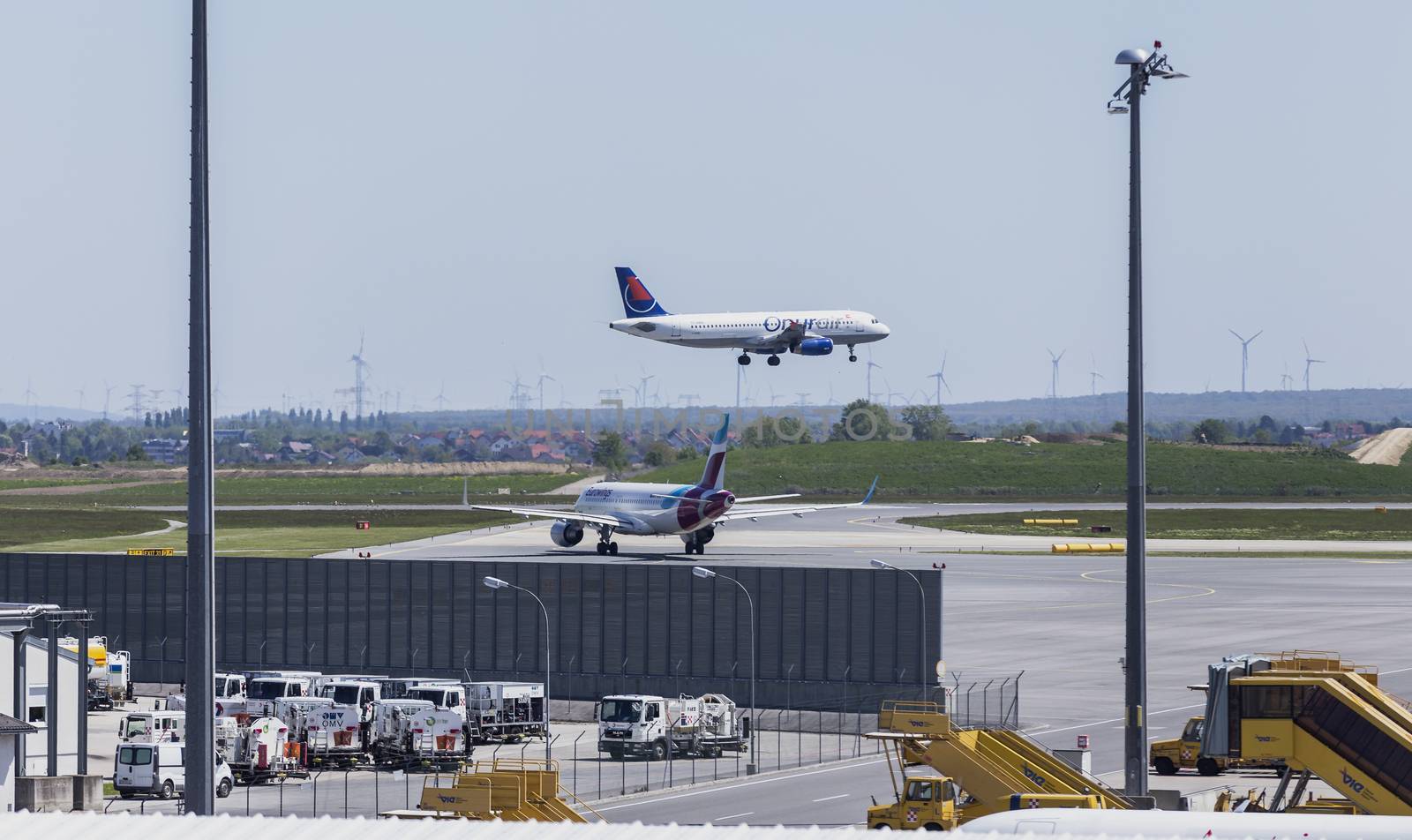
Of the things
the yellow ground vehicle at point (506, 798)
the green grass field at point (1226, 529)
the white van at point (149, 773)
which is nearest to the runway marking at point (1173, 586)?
the green grass field at point (1226, 529)

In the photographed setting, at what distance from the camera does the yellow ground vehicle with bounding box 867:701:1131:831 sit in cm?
4631

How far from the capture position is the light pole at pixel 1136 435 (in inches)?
1431

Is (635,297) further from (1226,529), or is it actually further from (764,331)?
(1226,529)

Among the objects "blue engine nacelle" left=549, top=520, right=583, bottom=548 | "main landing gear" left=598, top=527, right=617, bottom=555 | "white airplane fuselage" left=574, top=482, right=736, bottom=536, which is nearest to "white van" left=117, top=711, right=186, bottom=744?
"white airplane fuselage" left=574, top=482, right=736, bottom=536

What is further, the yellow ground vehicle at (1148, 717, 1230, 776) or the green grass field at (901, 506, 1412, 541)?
the green grass field at (901, 506, 1412, 541)

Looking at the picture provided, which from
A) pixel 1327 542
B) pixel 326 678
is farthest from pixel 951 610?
pixel 1327 542

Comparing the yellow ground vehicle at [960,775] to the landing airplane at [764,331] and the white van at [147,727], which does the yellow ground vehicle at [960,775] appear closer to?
the white van at [147,727]

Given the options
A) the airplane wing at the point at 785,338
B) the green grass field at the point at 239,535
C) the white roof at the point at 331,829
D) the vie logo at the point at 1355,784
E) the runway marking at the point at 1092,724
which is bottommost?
the runway marking at the point at 1092,724

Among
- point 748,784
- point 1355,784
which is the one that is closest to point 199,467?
point 1355,784

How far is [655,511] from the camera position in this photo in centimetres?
14025

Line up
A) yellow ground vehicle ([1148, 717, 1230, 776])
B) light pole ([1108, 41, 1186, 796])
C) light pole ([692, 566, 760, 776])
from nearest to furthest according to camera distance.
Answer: light pole ([1108, 41, 1186, 796]) → yellow ground vehicle ([1148, 717, 1230, 776]) → light pole ([692, 566, 760, 776])

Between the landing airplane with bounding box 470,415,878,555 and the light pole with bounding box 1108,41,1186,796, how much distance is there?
9548 cm

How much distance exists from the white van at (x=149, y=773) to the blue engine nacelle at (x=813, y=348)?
125 metres

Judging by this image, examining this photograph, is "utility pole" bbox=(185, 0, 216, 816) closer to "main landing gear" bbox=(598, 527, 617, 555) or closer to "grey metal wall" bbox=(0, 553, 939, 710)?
"grey metal wall" bbox=(0, 553, 939, 710)
